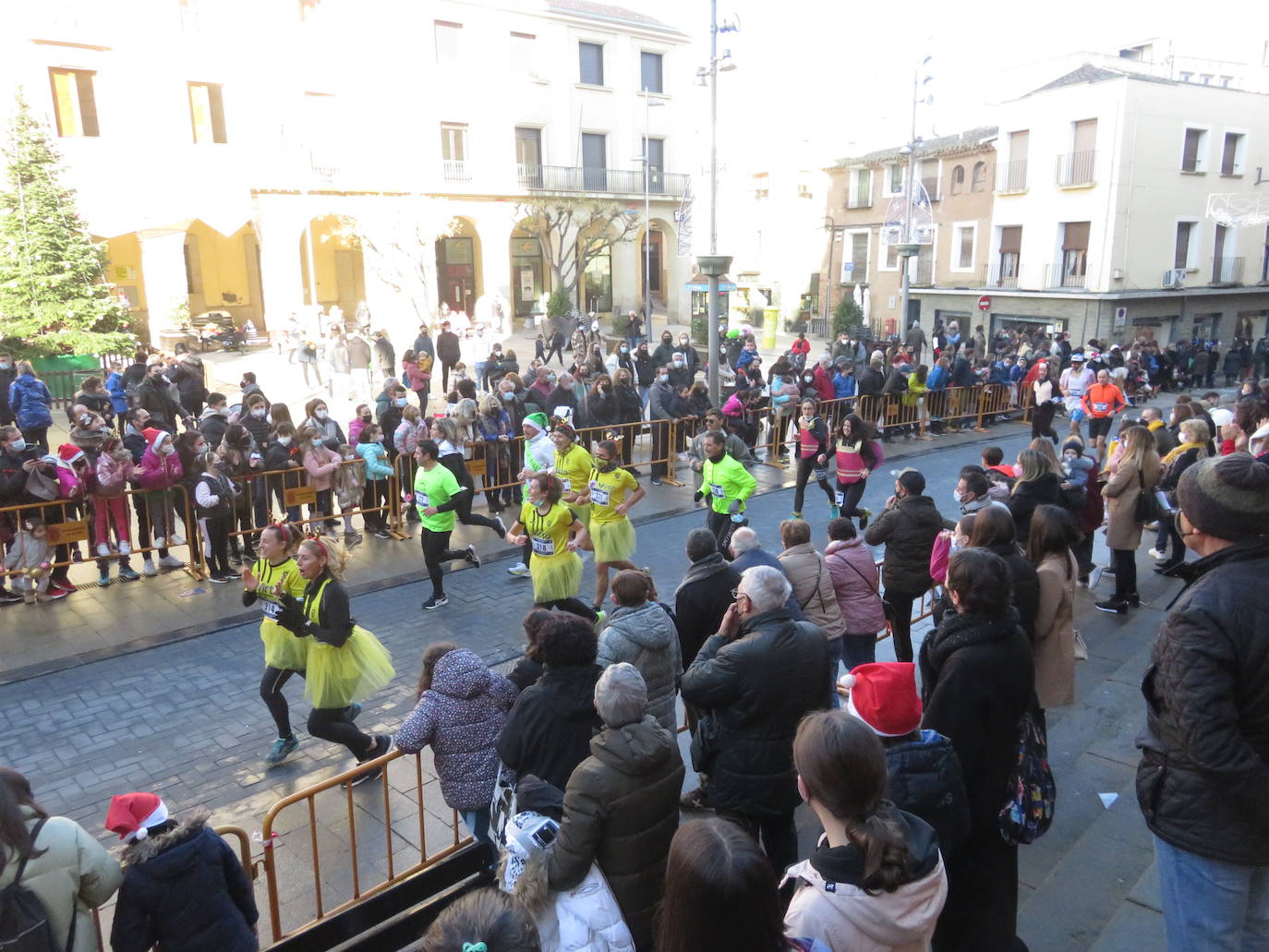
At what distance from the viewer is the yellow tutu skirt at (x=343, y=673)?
5773 millimetres

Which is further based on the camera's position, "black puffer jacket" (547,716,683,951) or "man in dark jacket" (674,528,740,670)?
"man in dark jacket" (674,528,740,670)

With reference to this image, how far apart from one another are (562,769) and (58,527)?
7.86 meters

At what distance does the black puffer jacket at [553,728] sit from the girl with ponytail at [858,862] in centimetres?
149

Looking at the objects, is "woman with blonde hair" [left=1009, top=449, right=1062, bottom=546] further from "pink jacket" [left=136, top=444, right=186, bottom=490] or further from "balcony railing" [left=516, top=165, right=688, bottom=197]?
"balcony railing" [left=516, top=165, right=688, bottom=197]

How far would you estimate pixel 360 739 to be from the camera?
5.85 meters

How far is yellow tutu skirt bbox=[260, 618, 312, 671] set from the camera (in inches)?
237

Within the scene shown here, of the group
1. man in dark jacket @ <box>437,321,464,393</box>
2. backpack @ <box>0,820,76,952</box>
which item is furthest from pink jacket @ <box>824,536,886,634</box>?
man in dark jacket @ <box>437,321,464,393</box>

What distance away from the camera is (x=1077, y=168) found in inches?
1253

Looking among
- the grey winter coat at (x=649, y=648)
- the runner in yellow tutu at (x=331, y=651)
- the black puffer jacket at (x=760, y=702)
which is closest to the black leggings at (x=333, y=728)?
the runner in yellow tutu at (x=331, y=651)

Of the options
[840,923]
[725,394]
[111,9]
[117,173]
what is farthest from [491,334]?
[840,923]

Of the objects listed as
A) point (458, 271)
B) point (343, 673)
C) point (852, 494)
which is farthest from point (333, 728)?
point (458, 271)

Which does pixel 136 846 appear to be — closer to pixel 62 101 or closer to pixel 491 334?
pixel 491 334

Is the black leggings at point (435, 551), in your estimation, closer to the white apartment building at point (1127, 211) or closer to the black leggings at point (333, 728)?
the black leggings at point (333, 728)

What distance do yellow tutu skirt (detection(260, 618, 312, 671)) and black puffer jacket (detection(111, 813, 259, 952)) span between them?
2.58 metres
